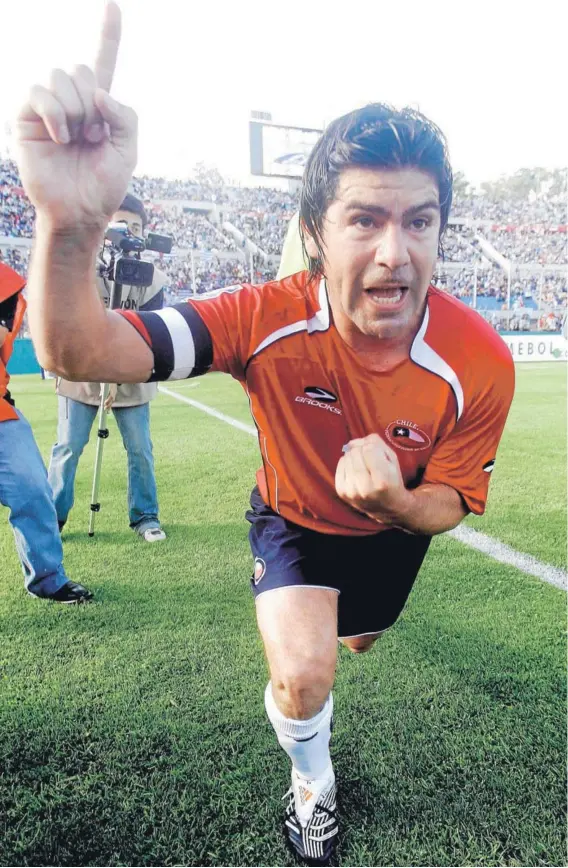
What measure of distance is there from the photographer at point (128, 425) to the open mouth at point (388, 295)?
9.95ft

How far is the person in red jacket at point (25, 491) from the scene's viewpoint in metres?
3.24

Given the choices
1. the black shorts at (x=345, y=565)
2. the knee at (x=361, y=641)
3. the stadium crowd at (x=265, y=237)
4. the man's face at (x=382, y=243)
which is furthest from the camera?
the stadium crowd at (x=265, y=237)

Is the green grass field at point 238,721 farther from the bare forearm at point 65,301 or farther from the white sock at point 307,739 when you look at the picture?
the bare forearm at point 65,301

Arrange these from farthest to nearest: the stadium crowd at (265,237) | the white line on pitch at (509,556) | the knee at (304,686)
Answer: the stadium crowd at (265,237), the white line on pitch at (509,556), the knee at (304,686)

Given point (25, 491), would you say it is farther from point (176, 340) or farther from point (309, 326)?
point (309, 326)

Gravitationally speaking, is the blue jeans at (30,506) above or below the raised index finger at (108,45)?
below

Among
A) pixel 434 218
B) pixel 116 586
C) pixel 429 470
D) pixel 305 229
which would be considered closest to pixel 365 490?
pixel 429 470

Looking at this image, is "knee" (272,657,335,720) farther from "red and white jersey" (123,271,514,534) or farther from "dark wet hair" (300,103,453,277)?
"dark wet hair" (300,103,453,277)

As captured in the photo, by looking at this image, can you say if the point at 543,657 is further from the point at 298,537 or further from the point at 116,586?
the point at 116,586

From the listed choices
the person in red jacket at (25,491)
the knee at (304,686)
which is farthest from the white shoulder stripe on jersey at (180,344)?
the person in red jacket at (25,491)

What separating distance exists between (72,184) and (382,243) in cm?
82

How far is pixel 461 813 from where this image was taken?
206 cm

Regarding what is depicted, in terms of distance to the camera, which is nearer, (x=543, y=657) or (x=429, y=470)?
(x=429, y=470)

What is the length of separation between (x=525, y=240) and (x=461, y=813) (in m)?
42.5
